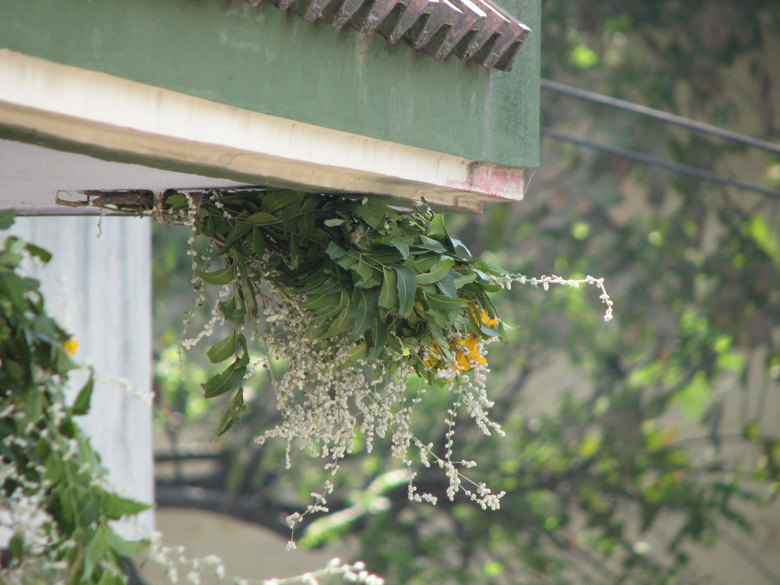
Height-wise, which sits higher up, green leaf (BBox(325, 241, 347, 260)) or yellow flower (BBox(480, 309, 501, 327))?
green leaf (BBox(325, 241, 347, 260))

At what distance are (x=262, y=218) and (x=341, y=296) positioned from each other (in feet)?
0.68

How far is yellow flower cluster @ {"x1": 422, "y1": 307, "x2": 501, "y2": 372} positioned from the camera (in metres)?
1.41

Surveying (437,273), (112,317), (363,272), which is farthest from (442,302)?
(112,317)

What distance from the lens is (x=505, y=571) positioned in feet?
17.3

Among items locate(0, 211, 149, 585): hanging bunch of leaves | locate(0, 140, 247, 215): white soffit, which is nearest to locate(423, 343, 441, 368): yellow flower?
locate(0, 140, 247, 215): white soffit

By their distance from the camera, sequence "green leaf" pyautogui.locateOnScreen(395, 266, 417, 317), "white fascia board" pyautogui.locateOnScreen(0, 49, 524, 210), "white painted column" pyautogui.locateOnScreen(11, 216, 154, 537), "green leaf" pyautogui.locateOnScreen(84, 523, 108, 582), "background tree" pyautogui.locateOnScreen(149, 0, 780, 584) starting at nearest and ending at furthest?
"white fascia board" pyautogui.locateOnScreen(0, 49, 524, 210) < "green leaf" pyautogui.locateOnScreen(84, 523, 108, 582) < "green leaf" pyautogui.locateOnScreen(395, 266, 417, 317) < "white painted column" pyautogui.locateOnScreen(11, 216, 154, 537) < "background tree" pyautogui.locateOnScreen(149, 0, 780, 584)

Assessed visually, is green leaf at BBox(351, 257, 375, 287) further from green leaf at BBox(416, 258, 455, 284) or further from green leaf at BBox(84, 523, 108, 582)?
green leaf at BBox(84, 523, 108, 582)

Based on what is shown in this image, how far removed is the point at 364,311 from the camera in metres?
1.31

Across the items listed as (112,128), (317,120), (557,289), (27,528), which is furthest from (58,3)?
(557,289)

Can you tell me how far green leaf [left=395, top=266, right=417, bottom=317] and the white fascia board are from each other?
174 millimetres

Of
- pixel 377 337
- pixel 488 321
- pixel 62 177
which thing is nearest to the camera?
pixel 62 177

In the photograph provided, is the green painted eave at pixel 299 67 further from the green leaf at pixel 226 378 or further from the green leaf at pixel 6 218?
Answer: the green leaf at pixel 226 378

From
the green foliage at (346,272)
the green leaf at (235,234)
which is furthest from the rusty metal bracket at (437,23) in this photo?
the green leaf at (235,234)

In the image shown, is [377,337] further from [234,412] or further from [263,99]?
[263,99]
